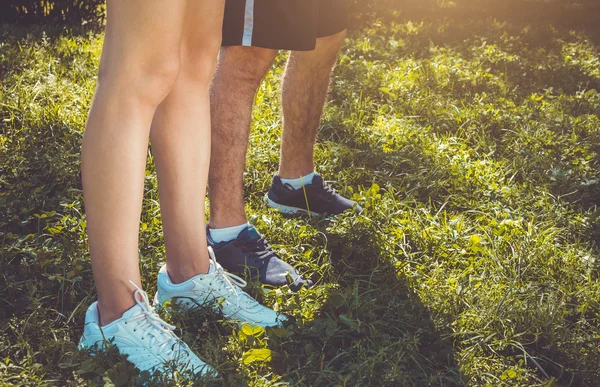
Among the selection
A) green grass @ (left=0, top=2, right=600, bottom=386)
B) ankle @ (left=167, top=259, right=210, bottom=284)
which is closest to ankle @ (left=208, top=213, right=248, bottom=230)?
green grass @ (left=0, top=2, right=600, bottom=386)

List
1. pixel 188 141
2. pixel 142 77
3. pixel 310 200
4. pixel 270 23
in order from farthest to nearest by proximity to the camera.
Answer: pixel 310 200 < pixel 270 23 < pixel 188 141 < pixel 142 77

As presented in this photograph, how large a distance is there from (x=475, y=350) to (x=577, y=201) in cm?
132

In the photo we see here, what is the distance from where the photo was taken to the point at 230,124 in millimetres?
2244

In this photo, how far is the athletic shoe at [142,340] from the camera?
1.62 meters

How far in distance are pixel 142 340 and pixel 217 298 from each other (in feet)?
1.12

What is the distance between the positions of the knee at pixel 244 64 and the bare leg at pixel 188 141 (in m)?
0.47

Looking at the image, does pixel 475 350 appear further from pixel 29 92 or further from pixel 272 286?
pixel 29 92

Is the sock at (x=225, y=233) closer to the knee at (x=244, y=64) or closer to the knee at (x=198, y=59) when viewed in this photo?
the knee at (x=244, y=64)

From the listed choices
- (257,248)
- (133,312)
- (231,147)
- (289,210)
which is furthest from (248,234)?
(133,312)

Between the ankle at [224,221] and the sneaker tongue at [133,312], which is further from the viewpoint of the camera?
the ankle at [224,221]

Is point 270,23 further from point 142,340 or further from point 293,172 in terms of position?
point 142,340

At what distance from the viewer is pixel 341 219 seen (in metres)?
2.52

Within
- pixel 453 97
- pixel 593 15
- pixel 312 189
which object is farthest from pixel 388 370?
pixel 593 15

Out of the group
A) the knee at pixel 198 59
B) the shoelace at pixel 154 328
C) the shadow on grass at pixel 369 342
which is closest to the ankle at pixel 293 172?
the shadow on grass at pixel 369 342
